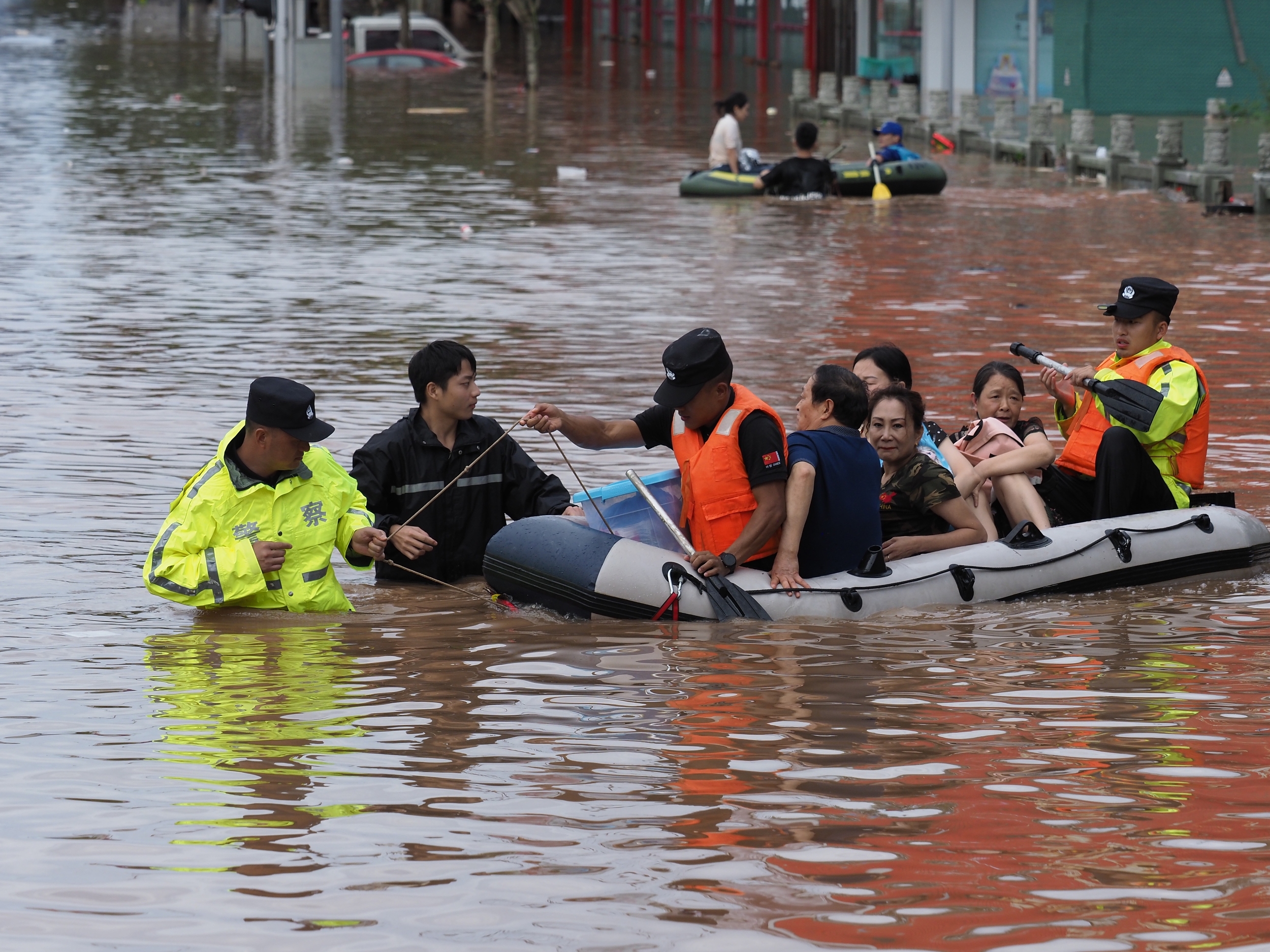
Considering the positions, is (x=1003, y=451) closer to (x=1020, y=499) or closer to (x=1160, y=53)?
(x=1020, y=499)

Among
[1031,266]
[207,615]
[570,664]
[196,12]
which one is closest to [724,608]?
[570,664]

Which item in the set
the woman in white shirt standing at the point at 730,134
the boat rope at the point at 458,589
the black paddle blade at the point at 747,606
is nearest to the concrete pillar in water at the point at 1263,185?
the woman in white shirt standing at the point at 730,134

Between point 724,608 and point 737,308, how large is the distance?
9.78 meters

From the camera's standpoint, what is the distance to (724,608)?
8.09m

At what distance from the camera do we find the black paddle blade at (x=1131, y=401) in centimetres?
895

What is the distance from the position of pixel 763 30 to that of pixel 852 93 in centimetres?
1817

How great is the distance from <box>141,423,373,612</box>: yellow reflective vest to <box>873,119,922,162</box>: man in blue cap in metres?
19.8

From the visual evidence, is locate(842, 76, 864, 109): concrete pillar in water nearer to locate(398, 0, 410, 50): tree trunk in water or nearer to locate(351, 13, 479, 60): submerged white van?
locate(398, 0, 410, 50): tree trunk in water

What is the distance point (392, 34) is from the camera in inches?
2378

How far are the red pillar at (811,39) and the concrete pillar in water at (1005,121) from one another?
15.9 m

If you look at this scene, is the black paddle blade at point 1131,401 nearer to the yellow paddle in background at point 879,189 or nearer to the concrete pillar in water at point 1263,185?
the concrete pillar in water at point 1263,185

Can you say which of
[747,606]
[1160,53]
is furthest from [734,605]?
[1160,53]

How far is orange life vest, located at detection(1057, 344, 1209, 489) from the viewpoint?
9.07 meters

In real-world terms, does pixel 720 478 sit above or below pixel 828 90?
below
